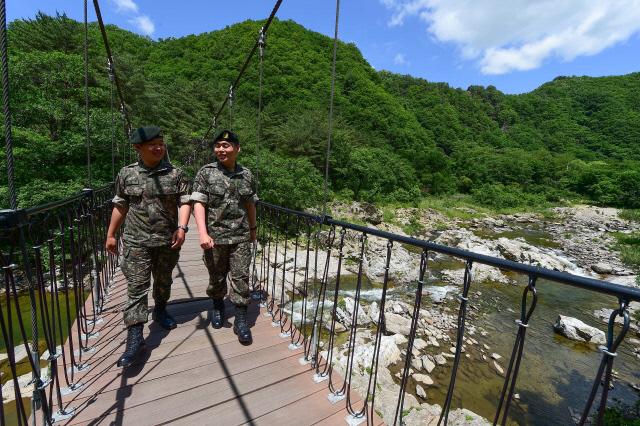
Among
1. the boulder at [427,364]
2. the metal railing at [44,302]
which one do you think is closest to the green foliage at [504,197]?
the boulder at [427,364]

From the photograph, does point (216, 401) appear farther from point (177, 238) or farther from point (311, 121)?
point (311, 121)

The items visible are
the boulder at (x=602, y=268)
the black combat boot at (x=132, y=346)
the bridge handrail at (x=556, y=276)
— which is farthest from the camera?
the boulder at (x=602, y=268)

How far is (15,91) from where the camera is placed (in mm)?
10109

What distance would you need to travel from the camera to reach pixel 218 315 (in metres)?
2.48

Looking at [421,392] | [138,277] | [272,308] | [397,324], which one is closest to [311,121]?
[397,324]

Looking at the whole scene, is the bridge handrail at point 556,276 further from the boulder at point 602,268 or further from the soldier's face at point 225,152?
the boulder at point 602,268

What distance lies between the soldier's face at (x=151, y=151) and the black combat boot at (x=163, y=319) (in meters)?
1.19

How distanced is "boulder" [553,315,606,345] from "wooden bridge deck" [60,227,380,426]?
305 inches

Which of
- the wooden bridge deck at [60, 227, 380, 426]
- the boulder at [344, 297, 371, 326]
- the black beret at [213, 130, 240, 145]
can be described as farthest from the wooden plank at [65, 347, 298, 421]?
the boulder at [344, 297, 371, 326]

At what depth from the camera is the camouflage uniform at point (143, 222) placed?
6.75ft

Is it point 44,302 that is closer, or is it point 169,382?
point 44,302

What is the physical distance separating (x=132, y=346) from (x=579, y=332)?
9009 mm

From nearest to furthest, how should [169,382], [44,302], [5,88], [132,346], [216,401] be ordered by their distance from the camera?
[5,88]
[44,302]
[216,401]
[169,382]
[132,346]

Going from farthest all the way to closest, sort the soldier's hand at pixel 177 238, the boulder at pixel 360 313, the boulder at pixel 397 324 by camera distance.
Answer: the boulder at pixel 360 313 → the boulder at pixel 397 324 → the soldier's hand at pixel 177 238
